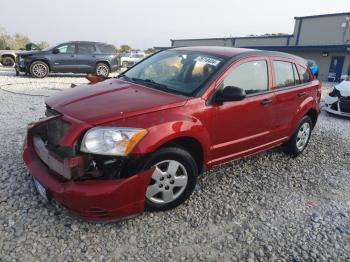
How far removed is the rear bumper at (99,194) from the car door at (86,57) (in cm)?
1289

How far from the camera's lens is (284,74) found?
4945 millimetres

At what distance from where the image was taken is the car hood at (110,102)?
3.14 meters

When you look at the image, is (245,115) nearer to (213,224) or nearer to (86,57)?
(213,224)

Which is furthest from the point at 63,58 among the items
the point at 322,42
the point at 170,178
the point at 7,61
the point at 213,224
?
the point at 322,42

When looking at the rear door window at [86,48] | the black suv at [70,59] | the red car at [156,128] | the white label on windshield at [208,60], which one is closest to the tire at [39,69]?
the black suv at [70,59]

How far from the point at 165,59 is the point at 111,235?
96.8 inches

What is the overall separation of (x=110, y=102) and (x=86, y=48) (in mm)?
13000

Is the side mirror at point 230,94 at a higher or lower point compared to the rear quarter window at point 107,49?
higher

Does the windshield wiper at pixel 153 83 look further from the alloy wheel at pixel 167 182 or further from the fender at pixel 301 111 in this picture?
the fender at pixel 301 111

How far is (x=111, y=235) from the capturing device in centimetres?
312

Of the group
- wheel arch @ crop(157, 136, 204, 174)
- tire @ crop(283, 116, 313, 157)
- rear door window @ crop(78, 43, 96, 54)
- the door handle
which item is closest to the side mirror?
wheel arch @ crop(157, 136, 204, 174)

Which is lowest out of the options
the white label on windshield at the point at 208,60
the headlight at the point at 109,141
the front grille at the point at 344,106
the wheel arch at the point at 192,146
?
the front grille at the point at 344,106

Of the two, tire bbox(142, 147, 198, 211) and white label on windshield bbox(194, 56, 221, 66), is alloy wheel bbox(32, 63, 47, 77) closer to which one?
white label on windshield bbox(194, 56, 221, 66)

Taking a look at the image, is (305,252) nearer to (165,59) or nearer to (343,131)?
(165,59)
